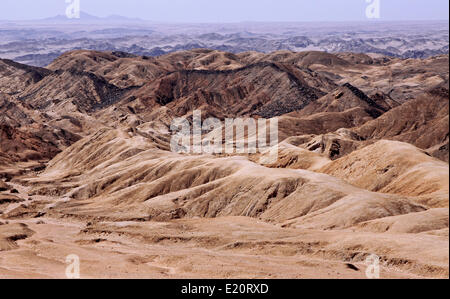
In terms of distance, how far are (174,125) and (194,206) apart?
82.6 meters

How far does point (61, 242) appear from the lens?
56125 mm

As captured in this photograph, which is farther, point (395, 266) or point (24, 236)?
point (24, 236)

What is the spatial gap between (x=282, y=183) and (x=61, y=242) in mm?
25318

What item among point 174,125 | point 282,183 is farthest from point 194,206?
point 174,125
